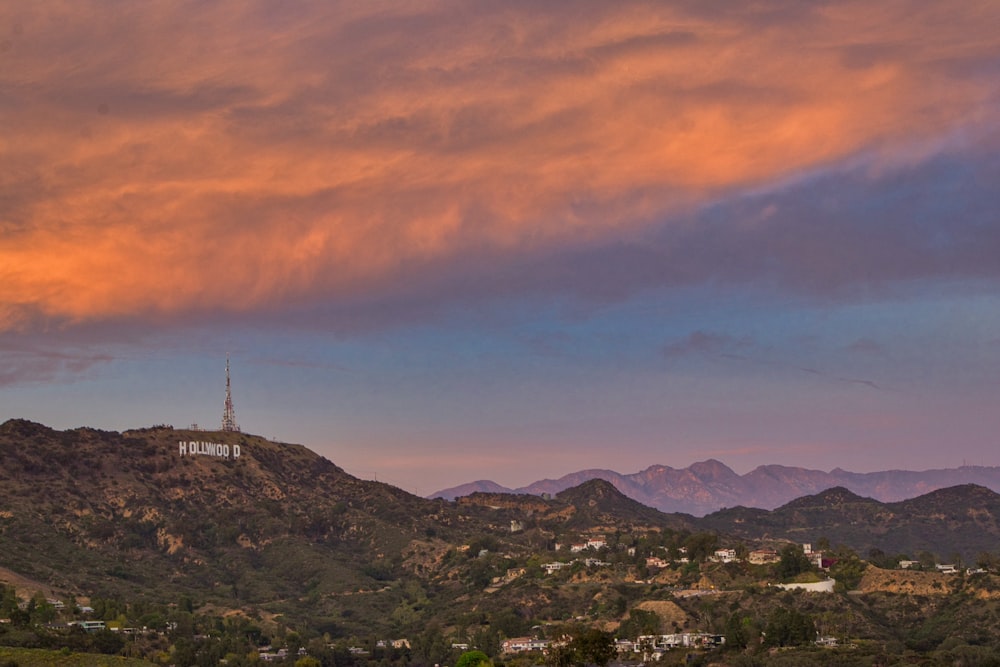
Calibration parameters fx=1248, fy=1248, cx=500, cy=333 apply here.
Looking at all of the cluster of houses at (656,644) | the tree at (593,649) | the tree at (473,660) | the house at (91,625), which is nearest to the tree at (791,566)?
the cluster of houses at (656,644)

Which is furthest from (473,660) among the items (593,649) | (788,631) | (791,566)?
(791,566)

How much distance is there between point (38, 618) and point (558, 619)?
74.8 meters

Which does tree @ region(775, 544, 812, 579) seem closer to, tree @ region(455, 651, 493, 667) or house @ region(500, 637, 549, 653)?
house @ region(500, 637, 549, 653)

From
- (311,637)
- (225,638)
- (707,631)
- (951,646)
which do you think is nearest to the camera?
(951,646)

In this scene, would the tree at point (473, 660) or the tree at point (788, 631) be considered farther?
A: the tree at point (473, 660)

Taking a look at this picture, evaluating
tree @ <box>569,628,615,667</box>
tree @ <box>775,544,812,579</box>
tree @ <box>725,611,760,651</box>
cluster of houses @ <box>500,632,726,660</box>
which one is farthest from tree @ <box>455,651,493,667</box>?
tree @ <box>775,544,812,579</box>

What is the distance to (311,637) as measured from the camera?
190m

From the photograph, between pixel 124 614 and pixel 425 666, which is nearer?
pixel 425 666

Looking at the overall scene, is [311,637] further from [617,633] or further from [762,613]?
[762,613]

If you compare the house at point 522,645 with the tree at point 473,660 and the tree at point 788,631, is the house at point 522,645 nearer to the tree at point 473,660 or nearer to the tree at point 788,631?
the tree at point 473,660

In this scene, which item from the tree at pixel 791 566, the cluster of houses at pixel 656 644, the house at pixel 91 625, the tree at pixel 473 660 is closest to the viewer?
the tree at pixel 473 660

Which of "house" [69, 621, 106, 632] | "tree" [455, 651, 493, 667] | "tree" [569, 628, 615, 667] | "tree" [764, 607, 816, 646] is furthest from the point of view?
"house" [69, 621, 106, 632]

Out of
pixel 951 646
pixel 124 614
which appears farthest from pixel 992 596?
pixel 124 614

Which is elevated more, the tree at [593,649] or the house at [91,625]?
the house at [91,625]
